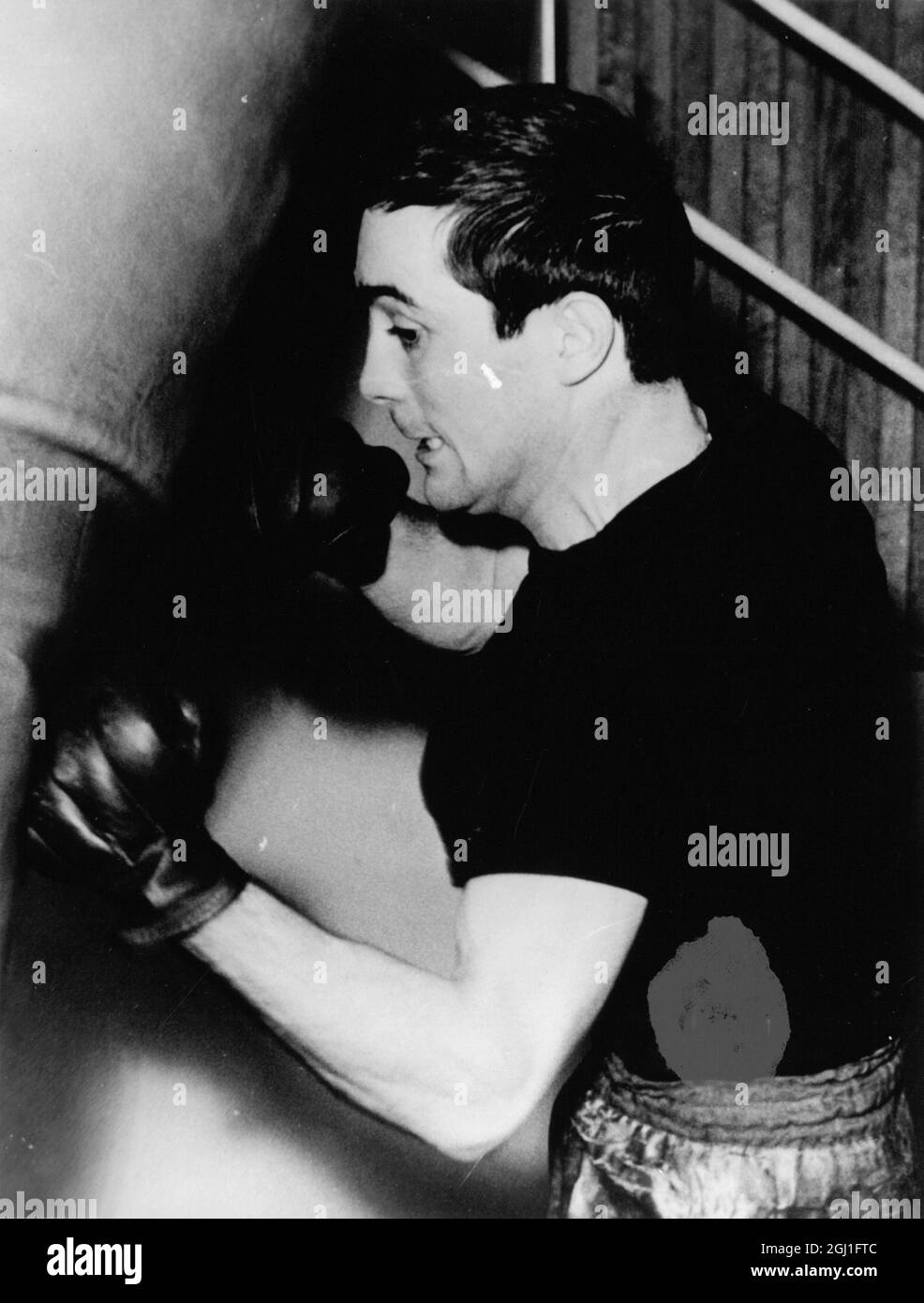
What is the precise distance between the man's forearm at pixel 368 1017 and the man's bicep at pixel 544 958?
0.02 metres

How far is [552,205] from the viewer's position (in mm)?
1340

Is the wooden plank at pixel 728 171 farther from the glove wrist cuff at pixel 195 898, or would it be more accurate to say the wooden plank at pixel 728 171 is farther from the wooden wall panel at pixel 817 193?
the glove wrist cuff at pixel 195 898

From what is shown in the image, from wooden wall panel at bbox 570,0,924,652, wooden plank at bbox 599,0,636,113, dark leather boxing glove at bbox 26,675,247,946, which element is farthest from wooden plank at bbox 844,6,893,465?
dark leather boxing glove at bbox 26,675,247,946

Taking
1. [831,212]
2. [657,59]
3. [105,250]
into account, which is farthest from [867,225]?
[105,250]

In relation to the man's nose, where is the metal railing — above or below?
above

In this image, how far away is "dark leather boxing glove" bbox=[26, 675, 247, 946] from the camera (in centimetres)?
136

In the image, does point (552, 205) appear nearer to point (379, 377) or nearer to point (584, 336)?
point (584, 336)

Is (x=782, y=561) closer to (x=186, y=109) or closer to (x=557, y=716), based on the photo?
(x=557, y=716)

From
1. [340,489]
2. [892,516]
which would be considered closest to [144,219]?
[340,489]

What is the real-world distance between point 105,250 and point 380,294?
12.1 inches

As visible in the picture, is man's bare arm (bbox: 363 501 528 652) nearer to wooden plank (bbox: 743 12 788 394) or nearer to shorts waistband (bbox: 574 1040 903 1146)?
wooden plank (bbox: 743 12 788 394)

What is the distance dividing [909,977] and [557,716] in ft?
1.66

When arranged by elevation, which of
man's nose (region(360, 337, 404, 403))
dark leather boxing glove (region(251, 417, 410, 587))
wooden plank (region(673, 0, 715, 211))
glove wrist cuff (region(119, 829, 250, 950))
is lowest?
glove wrist cuff (region(119, 829, 250, 950))

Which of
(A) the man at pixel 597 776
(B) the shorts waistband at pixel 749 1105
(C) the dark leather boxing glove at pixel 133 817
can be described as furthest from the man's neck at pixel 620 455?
(B) the shorts waistband at pixel 749 1105
